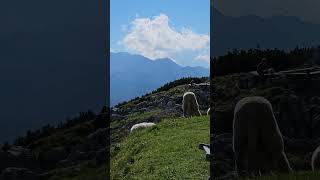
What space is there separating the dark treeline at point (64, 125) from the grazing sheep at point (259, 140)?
2493 millimetres

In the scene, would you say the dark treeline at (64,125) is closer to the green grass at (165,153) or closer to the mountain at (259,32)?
the mountain at (259,32)

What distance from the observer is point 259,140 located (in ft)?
26.2

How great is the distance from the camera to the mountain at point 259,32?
1062cm

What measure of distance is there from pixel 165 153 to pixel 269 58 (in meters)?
5.46

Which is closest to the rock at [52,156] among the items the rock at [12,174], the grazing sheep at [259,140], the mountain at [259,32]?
the rock at [12,174]

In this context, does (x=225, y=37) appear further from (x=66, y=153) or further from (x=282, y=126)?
(x=66, y=153)

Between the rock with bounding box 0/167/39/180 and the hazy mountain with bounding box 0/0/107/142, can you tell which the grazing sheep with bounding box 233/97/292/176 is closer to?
the hazy mountain with bounding box 0/0/107/142

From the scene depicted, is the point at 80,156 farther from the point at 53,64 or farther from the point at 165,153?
the point at 165,153

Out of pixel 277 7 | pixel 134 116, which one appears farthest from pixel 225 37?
pixel 134 116

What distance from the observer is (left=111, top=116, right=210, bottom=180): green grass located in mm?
13798

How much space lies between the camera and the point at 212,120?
36.2 feet

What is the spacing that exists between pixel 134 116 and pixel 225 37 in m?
15.6

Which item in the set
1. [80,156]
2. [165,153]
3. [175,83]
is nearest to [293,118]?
[80,156]

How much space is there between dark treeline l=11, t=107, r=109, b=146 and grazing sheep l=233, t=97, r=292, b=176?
2.49 metres
